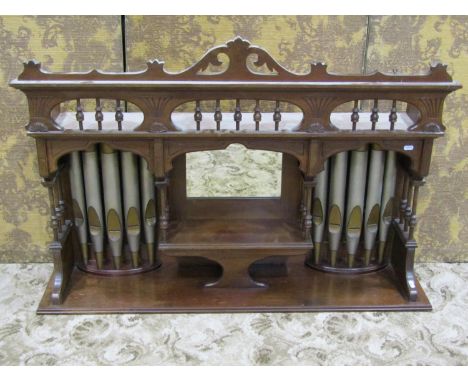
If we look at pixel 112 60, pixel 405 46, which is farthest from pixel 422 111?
pixel 112 60

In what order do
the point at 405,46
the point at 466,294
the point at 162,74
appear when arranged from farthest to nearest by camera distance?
the point at 466,294 → the point at 405,46 → the point at 162,74

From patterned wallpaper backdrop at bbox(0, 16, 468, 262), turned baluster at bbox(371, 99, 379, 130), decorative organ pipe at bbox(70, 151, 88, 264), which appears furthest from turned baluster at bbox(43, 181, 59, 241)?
turned baluster at bbox(371, 99, 379, 130)

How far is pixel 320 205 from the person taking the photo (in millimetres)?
3322

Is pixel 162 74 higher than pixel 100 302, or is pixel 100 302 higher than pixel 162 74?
pixel 162 74

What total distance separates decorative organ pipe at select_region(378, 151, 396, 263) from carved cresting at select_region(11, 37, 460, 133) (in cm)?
42

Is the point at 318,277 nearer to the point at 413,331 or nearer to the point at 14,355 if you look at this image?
the point at 413,331

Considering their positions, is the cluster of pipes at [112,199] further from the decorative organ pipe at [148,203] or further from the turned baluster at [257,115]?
the turned baluster at [257,115]

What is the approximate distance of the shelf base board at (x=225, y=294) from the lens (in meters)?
3.24

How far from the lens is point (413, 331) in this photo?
310 cm

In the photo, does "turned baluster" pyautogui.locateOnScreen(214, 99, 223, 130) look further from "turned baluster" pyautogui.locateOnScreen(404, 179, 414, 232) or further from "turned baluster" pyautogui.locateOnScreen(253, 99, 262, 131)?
"turned baluster" pyautogui.locateOnScreen(404, 179, 414, 232)

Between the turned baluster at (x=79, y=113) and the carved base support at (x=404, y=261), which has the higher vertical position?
the turned baluster at (x=79, y=113)

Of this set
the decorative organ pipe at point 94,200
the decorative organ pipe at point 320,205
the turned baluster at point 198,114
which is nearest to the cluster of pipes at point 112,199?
the decorative organ pipe at point 94,200

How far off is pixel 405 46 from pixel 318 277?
4.29ft

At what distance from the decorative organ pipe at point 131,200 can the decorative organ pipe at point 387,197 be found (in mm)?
1291
